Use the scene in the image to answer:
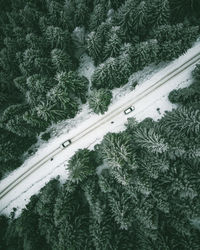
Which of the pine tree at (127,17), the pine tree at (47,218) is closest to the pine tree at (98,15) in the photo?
the pine tree at (127,17)

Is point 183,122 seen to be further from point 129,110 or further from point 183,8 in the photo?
point 183,8

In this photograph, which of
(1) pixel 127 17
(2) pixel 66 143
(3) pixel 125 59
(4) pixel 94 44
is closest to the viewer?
(3) pixel 125 59

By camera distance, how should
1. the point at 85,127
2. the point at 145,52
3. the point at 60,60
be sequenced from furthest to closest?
the point at 85,127 → the point at 60,60 → the point at 145,52

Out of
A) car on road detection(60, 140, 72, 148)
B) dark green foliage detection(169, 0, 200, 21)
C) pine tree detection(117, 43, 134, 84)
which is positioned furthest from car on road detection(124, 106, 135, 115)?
dark green foliage detection(169, 0, 200, 21)

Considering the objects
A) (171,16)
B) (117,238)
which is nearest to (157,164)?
(117,238)

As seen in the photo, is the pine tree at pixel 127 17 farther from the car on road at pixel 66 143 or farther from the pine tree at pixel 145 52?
the car on road at pixel 66 143

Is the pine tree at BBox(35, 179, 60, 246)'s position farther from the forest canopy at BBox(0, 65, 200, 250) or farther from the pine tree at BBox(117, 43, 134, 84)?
the pine tree at BBox(117, 43, 134, 84)

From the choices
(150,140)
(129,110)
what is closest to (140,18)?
(129,110)
